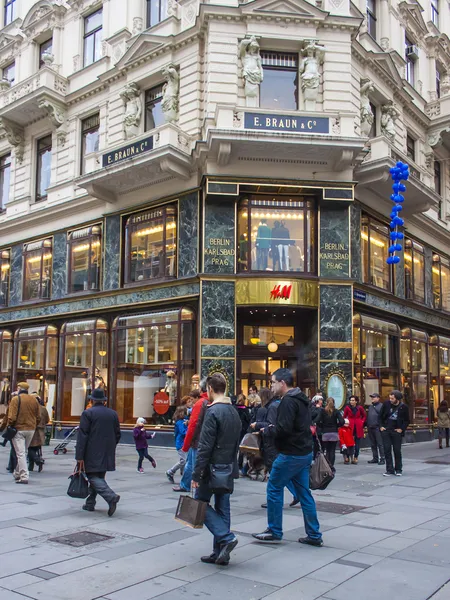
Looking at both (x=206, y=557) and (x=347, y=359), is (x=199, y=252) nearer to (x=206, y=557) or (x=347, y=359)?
(x=347, y=359)

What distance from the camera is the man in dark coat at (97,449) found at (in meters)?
8.91

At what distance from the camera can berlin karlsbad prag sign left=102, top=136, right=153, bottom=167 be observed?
20.0 metres

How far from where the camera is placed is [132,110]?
22.0 m

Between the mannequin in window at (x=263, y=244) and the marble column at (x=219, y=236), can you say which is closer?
the marble column at (x=219, y=236)

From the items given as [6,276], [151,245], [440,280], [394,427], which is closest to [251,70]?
[151,245]

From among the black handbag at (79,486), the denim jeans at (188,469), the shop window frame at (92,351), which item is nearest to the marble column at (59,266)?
the shop window frame at (92,351)

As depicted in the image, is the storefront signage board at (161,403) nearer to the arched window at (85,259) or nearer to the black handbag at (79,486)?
the arched window at (85,259)

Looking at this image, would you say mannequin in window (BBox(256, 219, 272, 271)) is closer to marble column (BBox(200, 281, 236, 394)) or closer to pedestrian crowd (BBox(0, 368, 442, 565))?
marble column (BBox(200, 281, 236, 394))

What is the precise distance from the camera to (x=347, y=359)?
1905cm

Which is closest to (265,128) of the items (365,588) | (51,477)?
(51,477)

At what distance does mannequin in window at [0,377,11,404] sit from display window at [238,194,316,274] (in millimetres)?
11997

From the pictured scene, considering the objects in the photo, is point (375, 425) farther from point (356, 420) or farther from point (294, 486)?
point (294, 486)

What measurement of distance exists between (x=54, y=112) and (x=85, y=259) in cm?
605

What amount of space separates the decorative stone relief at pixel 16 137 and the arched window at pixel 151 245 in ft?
25.2
